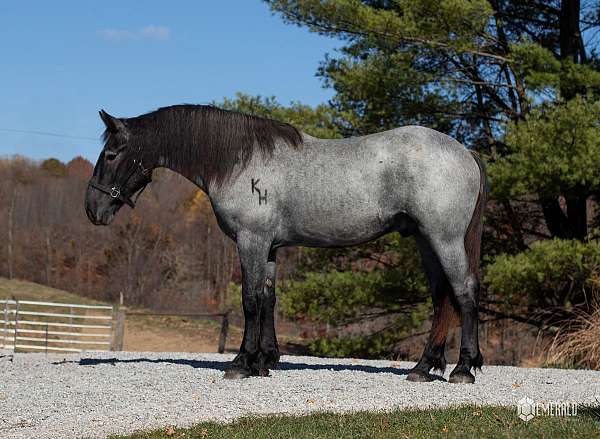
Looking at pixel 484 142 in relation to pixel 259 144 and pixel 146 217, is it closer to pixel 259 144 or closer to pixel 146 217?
pixel 259 144

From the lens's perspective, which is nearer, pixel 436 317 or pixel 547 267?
pixel 436 317

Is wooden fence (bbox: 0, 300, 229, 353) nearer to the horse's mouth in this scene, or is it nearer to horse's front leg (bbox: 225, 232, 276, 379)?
the horse's mouth

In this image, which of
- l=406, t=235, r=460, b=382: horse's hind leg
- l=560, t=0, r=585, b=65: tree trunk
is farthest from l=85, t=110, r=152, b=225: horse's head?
l=560, t=0, r=585, b=65: tree trunk

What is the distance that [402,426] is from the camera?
4.56 metres

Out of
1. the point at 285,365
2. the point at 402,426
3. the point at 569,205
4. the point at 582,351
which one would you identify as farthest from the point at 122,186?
the point at 569,205

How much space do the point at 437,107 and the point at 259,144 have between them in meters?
7.15

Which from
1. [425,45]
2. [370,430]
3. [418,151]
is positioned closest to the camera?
[370,430]

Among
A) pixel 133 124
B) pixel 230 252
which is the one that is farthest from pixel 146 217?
pixel 133 124

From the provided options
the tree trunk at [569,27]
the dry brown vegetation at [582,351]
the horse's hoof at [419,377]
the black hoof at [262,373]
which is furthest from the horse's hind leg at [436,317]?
the tree trunk at [569,27]

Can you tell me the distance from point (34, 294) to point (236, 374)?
2890 cm

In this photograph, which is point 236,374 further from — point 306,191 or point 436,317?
point 436,317

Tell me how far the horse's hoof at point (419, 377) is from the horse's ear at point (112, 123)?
11.1 ft

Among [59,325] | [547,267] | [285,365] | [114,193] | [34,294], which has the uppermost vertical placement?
[114,193]

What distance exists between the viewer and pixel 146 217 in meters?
41.3
